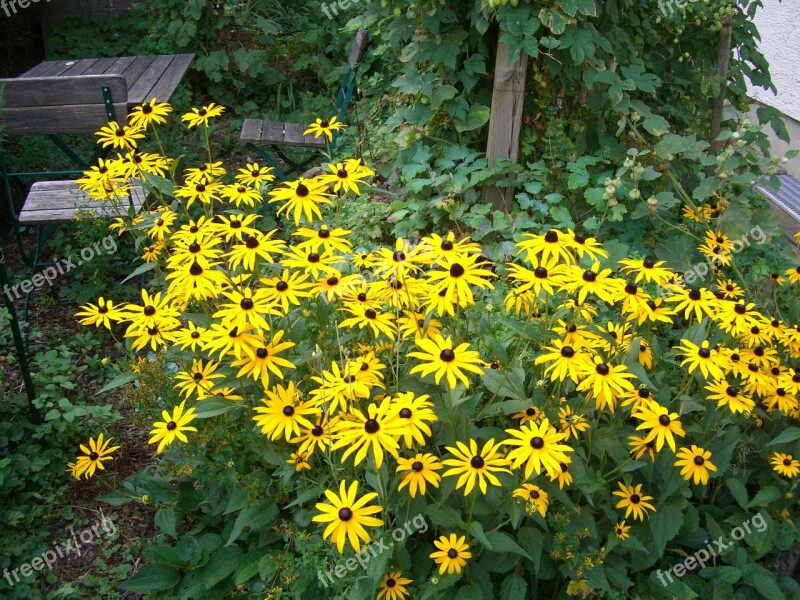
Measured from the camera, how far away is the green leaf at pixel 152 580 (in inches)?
94.5

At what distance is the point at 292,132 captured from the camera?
16.1 ft

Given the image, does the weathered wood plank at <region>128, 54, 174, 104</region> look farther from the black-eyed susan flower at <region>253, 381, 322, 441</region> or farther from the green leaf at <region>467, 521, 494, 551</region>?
the green leaf at <region>467, 521, 494, 551</region>

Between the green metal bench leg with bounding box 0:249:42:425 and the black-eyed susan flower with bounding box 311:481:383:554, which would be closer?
the black-eyed susan flower with bounding box 311:481:383:554

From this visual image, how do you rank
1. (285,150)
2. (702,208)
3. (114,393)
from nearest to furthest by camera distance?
(114,393)
(702,208)
(285,150)

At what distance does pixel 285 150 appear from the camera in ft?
18.7

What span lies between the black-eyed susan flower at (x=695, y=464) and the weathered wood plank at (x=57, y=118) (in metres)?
3.26

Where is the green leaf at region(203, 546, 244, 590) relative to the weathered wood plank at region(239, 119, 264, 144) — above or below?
below

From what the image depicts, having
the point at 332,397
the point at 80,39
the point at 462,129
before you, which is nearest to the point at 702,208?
the point at 462,129

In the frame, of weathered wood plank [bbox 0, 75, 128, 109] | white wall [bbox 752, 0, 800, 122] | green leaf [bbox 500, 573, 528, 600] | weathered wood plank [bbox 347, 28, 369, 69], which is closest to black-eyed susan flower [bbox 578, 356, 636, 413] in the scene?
green leaf [bbox 500, 573, 528, 600]

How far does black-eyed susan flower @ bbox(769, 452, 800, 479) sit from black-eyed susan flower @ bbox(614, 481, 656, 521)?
484 millimetres

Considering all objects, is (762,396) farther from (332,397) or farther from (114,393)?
(114,393)

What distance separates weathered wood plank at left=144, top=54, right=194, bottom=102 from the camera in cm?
477

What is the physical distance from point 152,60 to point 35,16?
2293 mm

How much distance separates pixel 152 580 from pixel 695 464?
6.00ft
